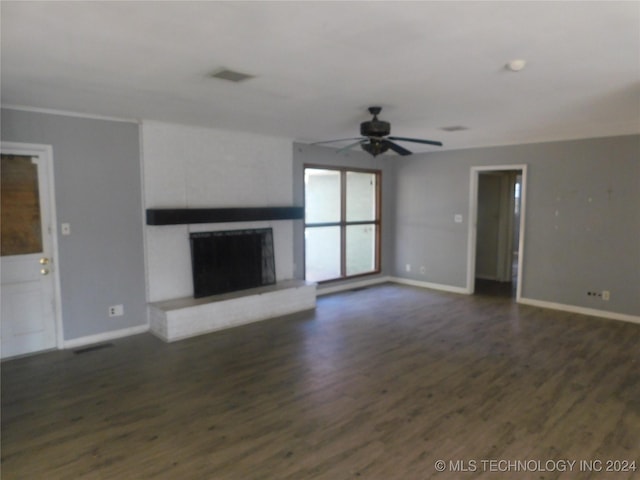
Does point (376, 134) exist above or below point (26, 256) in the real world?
above

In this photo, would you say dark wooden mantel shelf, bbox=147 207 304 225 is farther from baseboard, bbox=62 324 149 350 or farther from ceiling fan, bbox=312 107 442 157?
ceiling fan, bbox=312 107 442 157

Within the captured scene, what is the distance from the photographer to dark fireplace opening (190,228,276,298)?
5.02 m

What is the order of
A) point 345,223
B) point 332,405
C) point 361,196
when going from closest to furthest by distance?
point 332,405, point 345,223, point 361,196

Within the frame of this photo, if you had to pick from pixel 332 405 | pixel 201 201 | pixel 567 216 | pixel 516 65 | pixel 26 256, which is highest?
pixel 516 65

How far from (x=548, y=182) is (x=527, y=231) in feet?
2.47

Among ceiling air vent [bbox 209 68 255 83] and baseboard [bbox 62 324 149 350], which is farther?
baseboard [bbox 62 324 149 350]

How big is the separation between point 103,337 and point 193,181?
206cm

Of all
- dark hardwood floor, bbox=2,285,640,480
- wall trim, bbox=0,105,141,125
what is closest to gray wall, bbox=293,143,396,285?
dark hardwood floor, bbox=2,285,640,480

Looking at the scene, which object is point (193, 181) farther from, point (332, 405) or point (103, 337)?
point (332, 405)

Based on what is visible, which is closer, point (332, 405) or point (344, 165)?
point (332, 405)

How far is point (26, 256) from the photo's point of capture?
157 inches

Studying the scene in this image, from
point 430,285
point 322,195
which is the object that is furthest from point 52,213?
point 430,285

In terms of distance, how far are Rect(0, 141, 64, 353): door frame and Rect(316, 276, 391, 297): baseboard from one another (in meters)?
3.60

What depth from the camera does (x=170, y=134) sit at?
479cm
